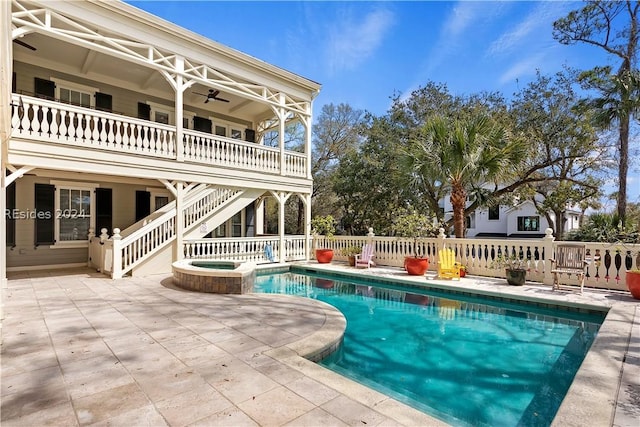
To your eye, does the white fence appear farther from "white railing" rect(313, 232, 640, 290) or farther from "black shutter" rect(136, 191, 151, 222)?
"black shutter" rect(136, 191, 151, 222)

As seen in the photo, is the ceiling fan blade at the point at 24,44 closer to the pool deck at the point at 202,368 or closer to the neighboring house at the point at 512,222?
the pool deck at the point at 202,368

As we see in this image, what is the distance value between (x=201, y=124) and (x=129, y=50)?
4.65 m

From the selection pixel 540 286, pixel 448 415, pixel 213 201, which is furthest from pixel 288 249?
pixel 448 415

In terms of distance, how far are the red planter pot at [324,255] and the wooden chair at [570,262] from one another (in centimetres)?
718

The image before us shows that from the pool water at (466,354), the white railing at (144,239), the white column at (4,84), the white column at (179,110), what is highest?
the white column at (179,110)

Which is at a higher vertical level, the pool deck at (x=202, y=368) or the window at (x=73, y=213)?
the window at (x=73, y=213)

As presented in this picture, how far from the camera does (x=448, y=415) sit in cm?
327

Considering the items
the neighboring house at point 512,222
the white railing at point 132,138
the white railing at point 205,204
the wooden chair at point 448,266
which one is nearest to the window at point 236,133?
the white railing at point 132,138

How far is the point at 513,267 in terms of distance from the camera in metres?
9.00

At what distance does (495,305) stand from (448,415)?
17.0 ft

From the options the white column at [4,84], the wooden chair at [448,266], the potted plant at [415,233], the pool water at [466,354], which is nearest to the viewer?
the white column at [4,84]

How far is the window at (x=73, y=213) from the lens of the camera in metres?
10.5

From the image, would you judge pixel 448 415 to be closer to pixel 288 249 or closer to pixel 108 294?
pixel 108 294

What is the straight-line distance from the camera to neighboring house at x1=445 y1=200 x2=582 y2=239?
1081 inches
